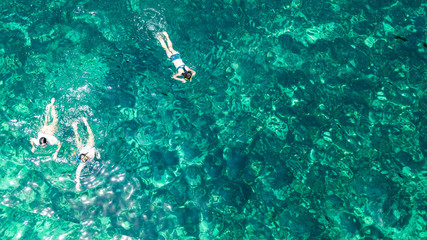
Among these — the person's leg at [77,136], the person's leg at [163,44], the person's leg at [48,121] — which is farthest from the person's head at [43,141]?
the person's leg at [163,44]

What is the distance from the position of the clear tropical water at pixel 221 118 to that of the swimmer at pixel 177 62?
6.2 inches

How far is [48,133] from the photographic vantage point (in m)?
7.29

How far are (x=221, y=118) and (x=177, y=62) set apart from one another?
5.43 feet

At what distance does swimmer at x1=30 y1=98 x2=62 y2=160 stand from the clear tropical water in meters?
0.17

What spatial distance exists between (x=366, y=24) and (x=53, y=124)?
7.74 metres

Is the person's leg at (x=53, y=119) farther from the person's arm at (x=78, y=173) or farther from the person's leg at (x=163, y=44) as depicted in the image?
the person's leg at (x=163, y=44)

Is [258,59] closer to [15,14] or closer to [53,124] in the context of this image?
[53,124]

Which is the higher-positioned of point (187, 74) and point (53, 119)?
point (187, 74)

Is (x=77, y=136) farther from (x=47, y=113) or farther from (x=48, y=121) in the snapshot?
(x=47, y=113)

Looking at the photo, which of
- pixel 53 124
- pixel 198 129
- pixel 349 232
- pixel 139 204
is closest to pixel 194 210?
pixel 139 204

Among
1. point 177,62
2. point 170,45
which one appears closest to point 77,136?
point 177,62

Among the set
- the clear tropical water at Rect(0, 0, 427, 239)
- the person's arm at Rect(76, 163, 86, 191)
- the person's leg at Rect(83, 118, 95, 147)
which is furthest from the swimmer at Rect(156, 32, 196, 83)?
the person's arm at Rect(76, 163, 86, 191)

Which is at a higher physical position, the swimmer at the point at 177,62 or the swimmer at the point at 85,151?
the swimmer at the point at 177,62

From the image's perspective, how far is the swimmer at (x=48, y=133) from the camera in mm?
7055
